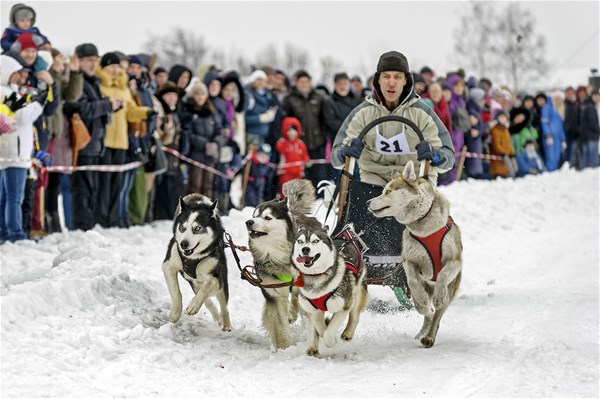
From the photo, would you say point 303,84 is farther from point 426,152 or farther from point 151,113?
point 426,152

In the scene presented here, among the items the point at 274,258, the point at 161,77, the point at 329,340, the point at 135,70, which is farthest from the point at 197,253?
the point at 161,77

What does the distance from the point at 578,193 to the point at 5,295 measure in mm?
13032

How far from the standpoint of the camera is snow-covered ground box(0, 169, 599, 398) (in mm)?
4270

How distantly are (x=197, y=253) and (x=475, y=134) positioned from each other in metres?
11.2

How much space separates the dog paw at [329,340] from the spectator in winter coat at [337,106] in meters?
7.16

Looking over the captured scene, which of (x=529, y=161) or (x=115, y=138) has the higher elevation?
(x=115, y=138)

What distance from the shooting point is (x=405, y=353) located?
504 centimetres

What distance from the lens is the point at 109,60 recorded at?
357 inches

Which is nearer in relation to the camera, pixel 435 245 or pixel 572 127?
pixel 435 245

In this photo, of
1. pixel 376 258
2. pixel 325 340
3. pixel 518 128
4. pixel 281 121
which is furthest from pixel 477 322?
pixel 518 128

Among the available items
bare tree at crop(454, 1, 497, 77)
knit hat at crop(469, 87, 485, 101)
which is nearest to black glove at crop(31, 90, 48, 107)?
knit hat at crop(469, 87, 485, 101)

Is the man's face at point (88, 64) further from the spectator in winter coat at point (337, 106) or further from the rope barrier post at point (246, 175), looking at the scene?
the spectator in winter coat at point (337, 106)

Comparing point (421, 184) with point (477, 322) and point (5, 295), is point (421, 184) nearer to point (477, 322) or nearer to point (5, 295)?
point (477, 322)

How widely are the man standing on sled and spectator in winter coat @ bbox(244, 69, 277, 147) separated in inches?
208
